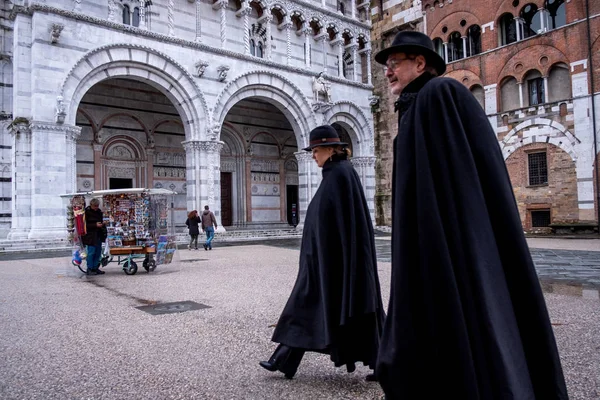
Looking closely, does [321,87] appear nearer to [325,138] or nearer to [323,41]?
[323,41]

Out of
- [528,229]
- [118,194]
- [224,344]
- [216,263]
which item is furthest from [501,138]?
[224,344]

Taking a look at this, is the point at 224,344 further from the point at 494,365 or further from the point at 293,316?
the point at 494,365

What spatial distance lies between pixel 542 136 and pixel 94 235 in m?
18.3

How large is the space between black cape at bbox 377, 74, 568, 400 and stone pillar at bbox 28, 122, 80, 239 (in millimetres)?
16183

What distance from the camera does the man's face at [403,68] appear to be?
206 cm

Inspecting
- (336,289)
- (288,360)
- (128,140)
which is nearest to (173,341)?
(288,360)

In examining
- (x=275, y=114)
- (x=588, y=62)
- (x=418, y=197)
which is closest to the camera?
(x=418, y=197)

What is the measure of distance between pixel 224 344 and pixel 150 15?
58.9 ft

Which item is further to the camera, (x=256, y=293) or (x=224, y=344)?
(x=256, y=293)

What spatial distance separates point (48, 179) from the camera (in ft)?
51.5

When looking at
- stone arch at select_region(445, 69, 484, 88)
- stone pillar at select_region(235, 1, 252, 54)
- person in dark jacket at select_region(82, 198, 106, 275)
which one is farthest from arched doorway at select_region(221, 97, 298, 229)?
person in dark jacket at select_region(82, 198, 106, 275)

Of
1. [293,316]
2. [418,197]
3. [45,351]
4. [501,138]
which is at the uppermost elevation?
[501,138]

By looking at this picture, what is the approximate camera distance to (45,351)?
4203 mm

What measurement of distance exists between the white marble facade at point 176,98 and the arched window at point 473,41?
5419mm
